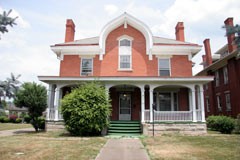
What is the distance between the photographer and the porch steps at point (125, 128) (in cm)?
1300

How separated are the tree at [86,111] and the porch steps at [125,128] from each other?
1.16 m

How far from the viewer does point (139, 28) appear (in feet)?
55.6

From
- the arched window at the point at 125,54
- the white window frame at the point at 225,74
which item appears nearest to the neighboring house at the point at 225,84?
the white window frame at the point at 225,74

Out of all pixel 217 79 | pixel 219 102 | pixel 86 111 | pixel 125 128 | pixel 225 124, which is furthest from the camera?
pixel 217 79

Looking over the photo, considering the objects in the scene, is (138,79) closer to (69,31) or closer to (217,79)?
(69,31)

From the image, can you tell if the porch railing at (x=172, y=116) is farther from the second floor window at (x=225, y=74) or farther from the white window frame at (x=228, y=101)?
the second floor window at (x=225, y=74)

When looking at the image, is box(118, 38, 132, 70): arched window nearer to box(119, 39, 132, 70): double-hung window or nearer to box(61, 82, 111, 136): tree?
box(119, 39, 132, 70): double-hung window

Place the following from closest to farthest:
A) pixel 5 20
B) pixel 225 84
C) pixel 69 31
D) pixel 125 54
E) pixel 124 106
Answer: pixel 5 20, pixel 124 106, pixel 125 54, pixel 69 31, pixel 225 84

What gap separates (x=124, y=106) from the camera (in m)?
16.0

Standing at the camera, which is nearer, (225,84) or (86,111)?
(86,111)

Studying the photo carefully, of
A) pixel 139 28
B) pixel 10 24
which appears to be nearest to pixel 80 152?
pixel 10 24

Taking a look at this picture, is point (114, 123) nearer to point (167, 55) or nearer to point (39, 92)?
point (39, 92)

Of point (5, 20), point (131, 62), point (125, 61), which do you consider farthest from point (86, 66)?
point (5, 20)

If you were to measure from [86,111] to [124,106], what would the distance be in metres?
5.03
